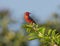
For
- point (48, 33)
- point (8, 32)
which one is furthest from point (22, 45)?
point (48, 33)

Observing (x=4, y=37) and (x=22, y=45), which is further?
(x=4, y=37)

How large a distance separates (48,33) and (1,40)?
7.93 m

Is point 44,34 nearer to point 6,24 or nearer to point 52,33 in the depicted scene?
point 52,33

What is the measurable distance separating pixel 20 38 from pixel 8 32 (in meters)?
0.76

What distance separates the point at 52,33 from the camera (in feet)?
5.57

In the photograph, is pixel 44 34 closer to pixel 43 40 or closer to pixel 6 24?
pixel 43 40

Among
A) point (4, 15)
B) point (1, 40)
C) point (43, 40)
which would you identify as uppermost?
point (43, 40)

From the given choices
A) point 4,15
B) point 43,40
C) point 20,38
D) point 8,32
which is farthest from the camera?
point 4,15

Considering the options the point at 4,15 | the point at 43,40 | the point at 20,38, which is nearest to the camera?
the point at 43,40

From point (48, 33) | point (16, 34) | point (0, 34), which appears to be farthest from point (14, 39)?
point (48, 33)

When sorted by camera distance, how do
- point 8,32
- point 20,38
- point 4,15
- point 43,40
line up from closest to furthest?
point 43,40, point 20,38, point 8,32, point 4,15

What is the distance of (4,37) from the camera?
9.63 meters

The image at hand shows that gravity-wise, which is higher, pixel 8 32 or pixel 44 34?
pixel 44 34

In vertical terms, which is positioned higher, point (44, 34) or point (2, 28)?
point (44, 34)
